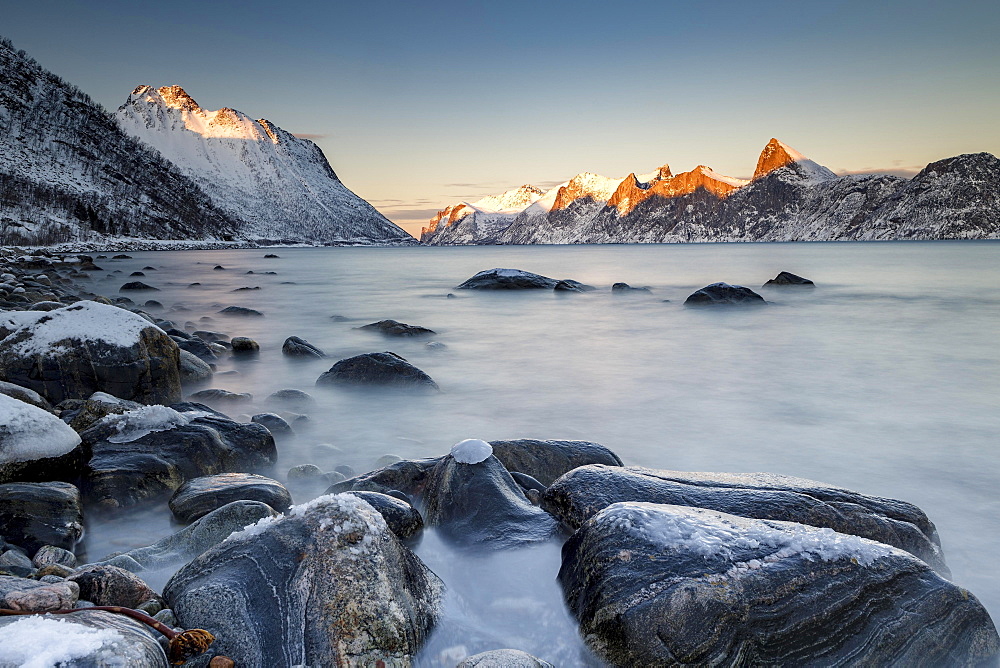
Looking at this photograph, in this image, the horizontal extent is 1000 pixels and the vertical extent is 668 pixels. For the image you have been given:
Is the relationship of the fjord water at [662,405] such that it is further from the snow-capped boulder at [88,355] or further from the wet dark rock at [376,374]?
the snow-capped boulder at [88,355]

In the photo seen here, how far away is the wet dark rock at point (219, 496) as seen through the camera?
11.2 feet

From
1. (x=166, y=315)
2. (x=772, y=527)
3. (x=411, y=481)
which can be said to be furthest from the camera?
(x=166, y=315)

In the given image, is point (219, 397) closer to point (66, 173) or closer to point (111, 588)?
point (111, 588)

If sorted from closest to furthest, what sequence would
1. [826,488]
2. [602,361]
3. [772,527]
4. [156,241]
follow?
[772,527]
[826,488]
[602,361]
[156,241]

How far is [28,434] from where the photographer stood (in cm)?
337

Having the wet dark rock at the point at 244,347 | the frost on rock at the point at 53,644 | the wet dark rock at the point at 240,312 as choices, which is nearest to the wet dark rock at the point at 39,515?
the frost on rock at the point at 53,644

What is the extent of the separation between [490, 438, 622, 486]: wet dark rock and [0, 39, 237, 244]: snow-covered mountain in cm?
6080

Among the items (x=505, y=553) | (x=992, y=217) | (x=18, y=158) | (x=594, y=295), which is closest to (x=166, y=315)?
(x=594, y=295)

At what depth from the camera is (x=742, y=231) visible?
7382 inches

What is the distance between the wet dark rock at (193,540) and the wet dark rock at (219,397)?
3905 millimetres

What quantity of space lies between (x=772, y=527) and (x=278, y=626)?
6.45 feet

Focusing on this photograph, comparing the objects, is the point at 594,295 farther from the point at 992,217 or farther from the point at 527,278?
the point at 992,217

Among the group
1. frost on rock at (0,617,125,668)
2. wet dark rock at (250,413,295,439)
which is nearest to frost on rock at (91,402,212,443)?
wet dark rock at (250,413,295,439)

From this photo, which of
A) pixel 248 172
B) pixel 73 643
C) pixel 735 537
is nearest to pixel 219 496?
pixel 73 643
